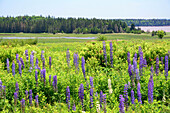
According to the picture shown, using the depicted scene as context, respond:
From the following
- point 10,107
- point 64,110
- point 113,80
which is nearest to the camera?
point 64,110

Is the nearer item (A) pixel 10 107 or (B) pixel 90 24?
(A) pixel 10 107

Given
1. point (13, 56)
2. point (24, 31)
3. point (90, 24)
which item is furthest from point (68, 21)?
point (13, 56)

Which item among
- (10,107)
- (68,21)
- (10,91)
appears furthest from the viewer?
(68,21)

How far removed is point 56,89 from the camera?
6.64 meters

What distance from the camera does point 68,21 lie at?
5605 inches

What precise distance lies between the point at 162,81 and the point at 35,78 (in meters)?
4.37

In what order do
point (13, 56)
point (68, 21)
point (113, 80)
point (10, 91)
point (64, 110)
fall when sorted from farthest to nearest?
point (68, 21), point (13, 56), point (113, 80), point (10, 91), point (64, 110)

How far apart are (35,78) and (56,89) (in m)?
0.98

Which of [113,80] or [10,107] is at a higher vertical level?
[113,80]

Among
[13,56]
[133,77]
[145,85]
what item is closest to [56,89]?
[133,77]

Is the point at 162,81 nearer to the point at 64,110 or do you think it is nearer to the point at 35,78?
the point at 64,110

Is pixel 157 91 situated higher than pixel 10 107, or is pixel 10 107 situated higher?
pixel 157 91

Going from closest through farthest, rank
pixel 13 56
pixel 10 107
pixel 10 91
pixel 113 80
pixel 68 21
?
1. pixel 10 107
2. pixel 10 91
3. pixel 113 80
4. pixel 13 56
5. pixel 68 21

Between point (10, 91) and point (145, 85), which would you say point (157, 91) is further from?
point (10, 91)
